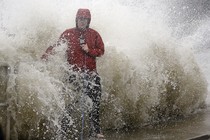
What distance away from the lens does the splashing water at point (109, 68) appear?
21.5ft

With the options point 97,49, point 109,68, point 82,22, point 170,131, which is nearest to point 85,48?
point 97,49

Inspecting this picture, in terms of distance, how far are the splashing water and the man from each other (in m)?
0.22

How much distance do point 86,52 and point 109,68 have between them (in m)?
1.54

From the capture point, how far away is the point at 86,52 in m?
6.55

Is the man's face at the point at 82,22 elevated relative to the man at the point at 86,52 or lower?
elevated

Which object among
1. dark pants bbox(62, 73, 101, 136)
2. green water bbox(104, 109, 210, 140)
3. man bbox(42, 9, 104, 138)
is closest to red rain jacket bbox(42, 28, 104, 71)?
man bbox(42, 9, 104, 138)

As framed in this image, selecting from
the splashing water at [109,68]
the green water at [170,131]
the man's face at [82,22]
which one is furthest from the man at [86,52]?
the green water at [170,131]

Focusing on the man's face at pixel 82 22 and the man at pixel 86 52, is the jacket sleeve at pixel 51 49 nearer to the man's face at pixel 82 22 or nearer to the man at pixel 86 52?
the man at pixel 86 52

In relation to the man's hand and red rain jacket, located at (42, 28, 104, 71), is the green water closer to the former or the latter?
red rain jacket, located at (42, 28, 104, 71)

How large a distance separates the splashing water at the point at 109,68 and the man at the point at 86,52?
0.72 feet

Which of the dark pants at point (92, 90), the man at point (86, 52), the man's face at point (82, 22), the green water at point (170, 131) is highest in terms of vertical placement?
the man's face at point (82, 22)

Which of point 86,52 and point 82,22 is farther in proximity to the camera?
point 82,22

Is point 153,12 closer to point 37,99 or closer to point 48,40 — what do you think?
point 48,40

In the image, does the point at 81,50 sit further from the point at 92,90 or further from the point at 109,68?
the point at 109,68
